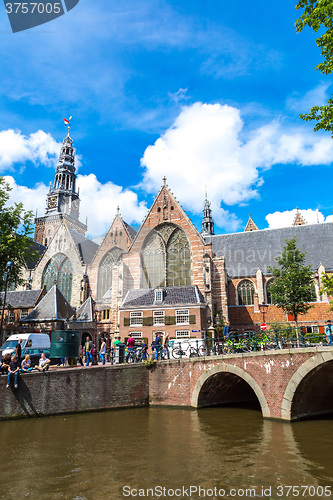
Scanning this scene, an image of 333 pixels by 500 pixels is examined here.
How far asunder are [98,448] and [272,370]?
8019 mm

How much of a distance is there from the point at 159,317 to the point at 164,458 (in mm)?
17493

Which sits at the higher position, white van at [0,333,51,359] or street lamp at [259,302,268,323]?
street lamp at [259,302,268,323]

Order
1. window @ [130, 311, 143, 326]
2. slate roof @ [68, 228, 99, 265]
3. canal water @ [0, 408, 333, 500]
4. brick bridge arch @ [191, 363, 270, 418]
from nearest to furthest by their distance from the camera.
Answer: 1. canal water @ [0, 408, 333, 500]
2. brick bridge arch @ [191, 363, 270, 418]
3. window @ [130, 311, 143, 326]
4. slate roof @ [68, 228, 99, 265]

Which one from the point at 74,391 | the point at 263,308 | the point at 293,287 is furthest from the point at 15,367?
the point at 263,308

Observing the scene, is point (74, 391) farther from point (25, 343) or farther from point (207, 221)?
point (207, 221)

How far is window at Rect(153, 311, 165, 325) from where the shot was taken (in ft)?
88.7

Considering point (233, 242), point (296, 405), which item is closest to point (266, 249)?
point (233, 242)

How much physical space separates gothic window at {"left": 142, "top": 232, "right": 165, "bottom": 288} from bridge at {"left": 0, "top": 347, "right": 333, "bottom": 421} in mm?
16378

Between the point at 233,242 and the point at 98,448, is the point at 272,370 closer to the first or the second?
the point at 98,448

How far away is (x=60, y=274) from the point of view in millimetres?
43250

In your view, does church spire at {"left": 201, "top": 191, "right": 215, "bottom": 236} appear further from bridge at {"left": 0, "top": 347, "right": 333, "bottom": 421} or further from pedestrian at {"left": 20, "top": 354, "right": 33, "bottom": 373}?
pedestrian at {"left": 20, "top": 354, "right": 33, "bottom": 373}

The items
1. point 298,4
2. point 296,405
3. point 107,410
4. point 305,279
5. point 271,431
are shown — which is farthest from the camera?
point 305,279

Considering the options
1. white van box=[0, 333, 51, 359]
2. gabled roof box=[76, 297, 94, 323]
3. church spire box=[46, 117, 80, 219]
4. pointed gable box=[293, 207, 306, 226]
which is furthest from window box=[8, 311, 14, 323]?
pointed gable box=[293, 207, 306, 226]

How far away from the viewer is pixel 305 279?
2697cm
